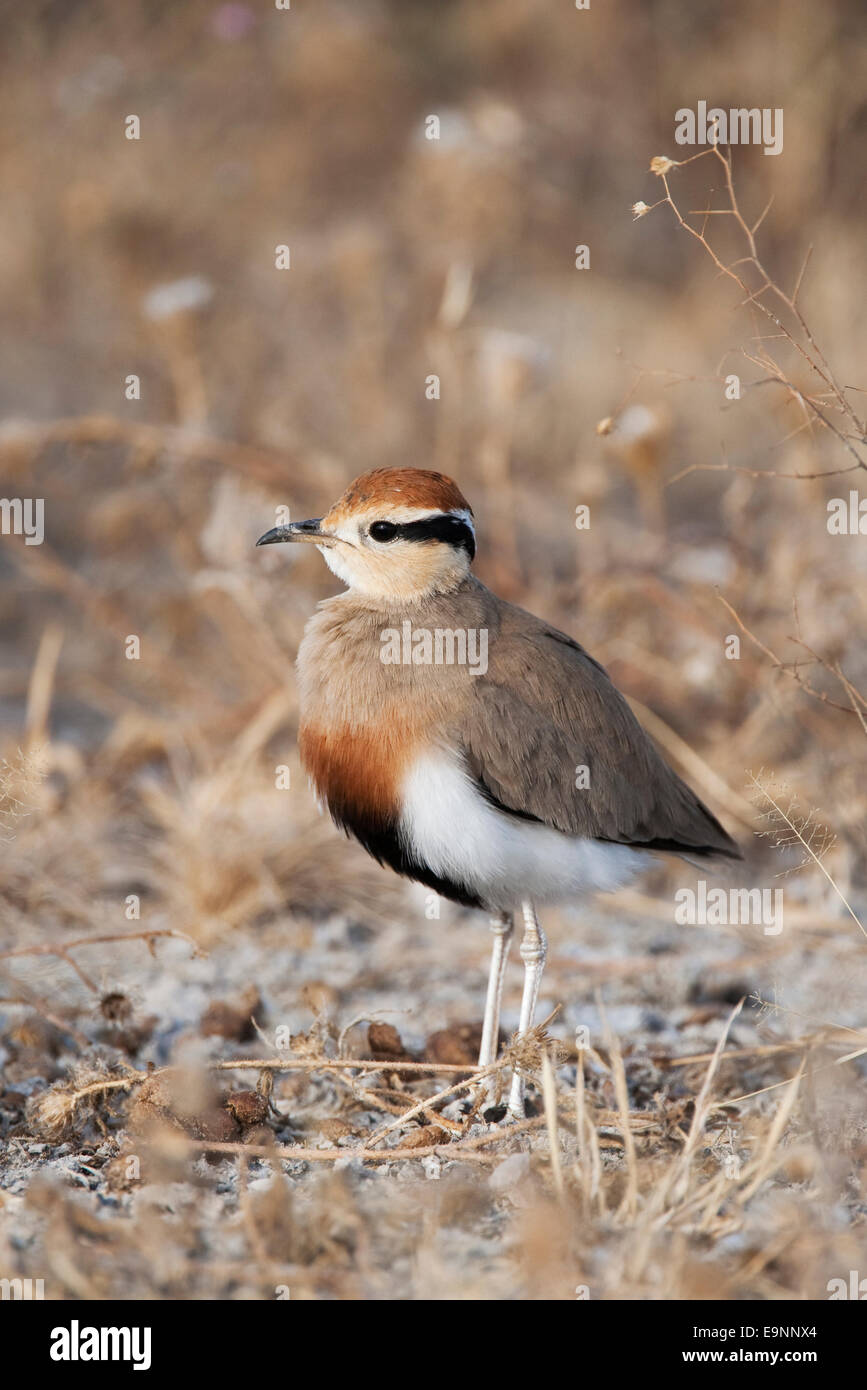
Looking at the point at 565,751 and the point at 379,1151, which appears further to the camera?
the point at 565,751

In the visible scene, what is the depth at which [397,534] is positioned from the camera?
3779mm

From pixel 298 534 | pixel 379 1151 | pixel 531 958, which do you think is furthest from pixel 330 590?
pixel 379 1151

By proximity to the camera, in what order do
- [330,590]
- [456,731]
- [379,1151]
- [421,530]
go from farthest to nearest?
[330,590] → [421,530] → [456,731] → [379,1151]

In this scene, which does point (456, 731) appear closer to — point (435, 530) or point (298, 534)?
point (435, 530)

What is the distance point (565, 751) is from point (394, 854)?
57cm

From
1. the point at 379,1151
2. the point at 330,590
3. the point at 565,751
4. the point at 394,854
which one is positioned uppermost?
the point at 330,590

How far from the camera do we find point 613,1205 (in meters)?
3.11

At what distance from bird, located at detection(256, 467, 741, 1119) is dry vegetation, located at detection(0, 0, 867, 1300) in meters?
0.46

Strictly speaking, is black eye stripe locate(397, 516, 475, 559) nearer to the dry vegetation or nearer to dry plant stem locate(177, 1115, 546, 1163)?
the dry vegetation

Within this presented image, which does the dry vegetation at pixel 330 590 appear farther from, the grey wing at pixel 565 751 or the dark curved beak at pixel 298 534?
the dark curved beak at pixel 298 534

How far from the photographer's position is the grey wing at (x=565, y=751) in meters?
3.67

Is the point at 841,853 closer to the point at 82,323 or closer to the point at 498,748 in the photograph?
the point at 498,748

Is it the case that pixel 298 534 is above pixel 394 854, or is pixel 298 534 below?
above

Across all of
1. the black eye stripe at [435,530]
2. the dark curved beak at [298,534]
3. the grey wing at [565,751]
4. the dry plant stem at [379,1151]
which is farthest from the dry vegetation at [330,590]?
the dark curved beak at [298,534]
